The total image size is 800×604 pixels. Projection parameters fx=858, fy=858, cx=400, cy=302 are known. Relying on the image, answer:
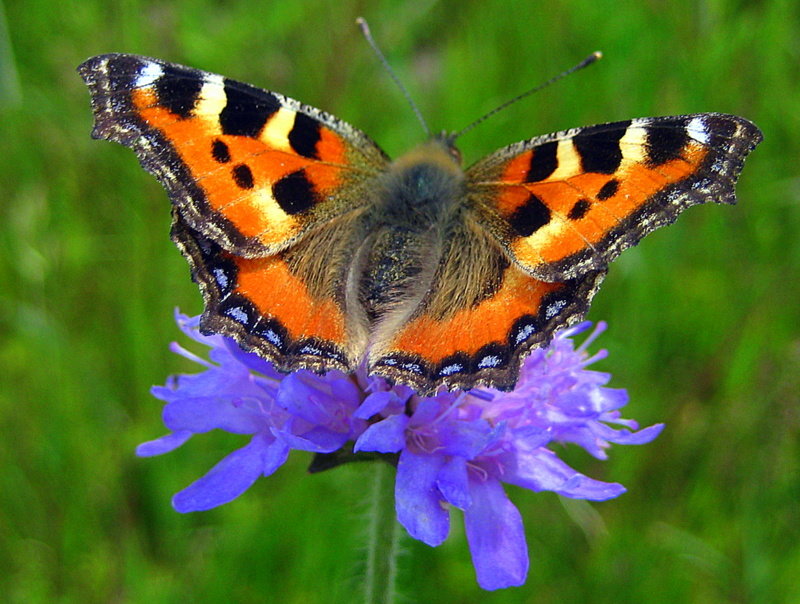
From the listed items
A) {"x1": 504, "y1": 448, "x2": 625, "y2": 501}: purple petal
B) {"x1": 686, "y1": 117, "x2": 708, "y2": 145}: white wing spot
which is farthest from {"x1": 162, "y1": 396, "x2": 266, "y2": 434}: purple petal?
{"x1": 686, "y1": 117, "x2": 708, "y2": 145}: white wing spot

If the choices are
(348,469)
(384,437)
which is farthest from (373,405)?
(348,469)

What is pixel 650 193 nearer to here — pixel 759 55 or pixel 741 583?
pixel 741 583

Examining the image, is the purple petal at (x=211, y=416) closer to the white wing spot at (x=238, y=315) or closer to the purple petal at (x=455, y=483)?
the white wing spot at (x=238, y=315)

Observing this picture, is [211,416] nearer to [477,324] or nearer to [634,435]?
[477,324]

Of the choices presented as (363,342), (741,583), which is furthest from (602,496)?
(741,583)

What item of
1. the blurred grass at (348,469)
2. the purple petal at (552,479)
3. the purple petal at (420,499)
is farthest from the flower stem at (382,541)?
the blurred grass at (348,469)

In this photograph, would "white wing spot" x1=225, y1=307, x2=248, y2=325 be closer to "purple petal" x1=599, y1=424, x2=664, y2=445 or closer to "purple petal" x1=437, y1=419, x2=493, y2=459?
"purple petal" x1=437, y1=419, x2=493, y2=459
